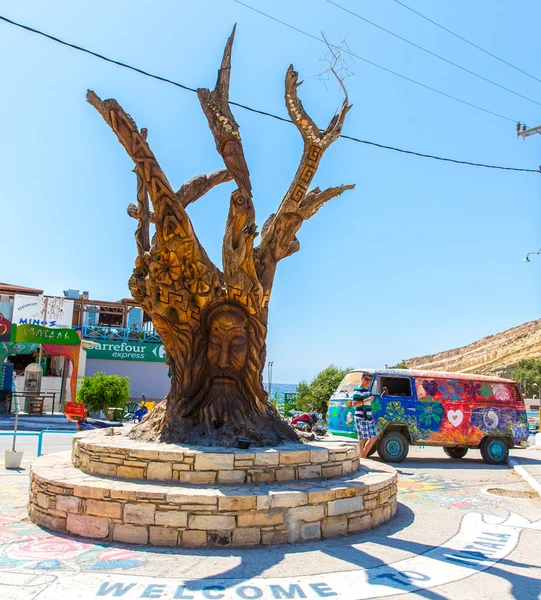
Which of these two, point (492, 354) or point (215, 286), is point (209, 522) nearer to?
point (215, 286)

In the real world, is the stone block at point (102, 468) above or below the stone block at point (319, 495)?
above

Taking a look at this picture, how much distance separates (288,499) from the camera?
5.51m

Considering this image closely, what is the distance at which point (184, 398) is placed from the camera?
7.83 meters

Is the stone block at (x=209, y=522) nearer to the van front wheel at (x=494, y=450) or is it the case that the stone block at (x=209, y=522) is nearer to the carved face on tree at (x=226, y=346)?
the carved face on tree at (x=226, y=346)

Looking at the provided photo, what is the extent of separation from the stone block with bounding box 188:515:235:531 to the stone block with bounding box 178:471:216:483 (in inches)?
26.5

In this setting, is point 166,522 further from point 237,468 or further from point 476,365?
point 476,365

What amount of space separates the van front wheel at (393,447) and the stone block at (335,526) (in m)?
6.85

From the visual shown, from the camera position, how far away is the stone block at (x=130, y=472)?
603 centimetres

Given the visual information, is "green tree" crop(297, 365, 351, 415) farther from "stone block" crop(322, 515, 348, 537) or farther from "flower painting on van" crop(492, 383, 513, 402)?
"stone block" crop(322, 515, 348, 537)

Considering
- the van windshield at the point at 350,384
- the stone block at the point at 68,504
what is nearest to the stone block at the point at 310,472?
the stone block at the point at 68,504

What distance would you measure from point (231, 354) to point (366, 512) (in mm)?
2906

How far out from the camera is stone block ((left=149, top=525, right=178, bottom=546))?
520 cm

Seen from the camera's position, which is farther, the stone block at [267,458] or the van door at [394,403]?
the van door at [394,403]

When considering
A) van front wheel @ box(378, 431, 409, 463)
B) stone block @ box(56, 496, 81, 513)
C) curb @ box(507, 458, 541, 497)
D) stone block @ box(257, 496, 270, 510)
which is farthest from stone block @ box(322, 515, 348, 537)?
van front wheel @ box(378, 431, 409, 463)
